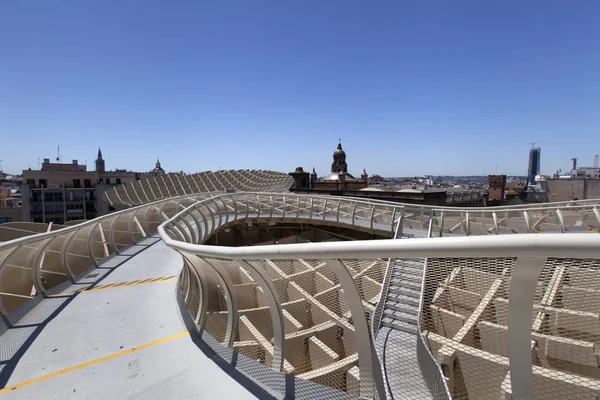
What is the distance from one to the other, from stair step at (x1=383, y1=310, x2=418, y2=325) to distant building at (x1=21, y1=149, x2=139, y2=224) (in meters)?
60.2

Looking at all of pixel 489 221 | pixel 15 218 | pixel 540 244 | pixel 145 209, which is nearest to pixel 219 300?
pixel 540 244

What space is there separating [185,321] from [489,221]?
11.5 meters

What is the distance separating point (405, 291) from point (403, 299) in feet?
0.69

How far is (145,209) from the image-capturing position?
12.6 metres

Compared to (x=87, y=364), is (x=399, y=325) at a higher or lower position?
higher

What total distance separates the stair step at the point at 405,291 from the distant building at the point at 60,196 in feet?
196

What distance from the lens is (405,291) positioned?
453 cm

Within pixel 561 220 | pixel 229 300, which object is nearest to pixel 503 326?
pixel 229 300

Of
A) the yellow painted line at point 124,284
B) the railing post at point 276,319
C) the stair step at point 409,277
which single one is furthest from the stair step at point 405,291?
the yellow painted line at point 124,284

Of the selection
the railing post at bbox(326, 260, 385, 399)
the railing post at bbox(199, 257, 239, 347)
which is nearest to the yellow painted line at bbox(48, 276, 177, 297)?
the railing post at bbox(199, 257, 239, 347)

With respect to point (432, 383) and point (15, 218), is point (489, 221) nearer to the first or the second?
point (432, 383)

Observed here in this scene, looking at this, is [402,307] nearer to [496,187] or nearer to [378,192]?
[378,192]

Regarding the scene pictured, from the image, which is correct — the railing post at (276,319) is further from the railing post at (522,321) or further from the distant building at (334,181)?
the distant building at (334,181)

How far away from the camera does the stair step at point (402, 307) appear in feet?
13.1
